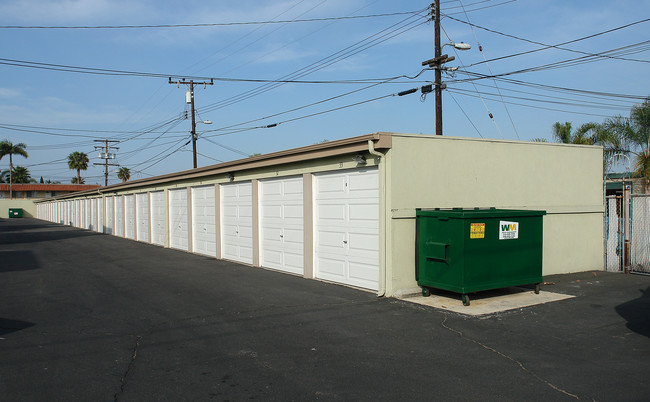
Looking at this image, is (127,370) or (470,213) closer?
(127,370)

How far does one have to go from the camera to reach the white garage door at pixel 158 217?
958 inches

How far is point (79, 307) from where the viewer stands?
922 centimetres

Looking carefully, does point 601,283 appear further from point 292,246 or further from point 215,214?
point 215,214

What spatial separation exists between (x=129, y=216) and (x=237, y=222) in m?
17.1

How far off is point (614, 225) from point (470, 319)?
7210 mm

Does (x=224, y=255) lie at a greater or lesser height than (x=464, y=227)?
lesser

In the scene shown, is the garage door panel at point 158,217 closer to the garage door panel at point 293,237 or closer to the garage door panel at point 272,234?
the garage door panel at point 272,234

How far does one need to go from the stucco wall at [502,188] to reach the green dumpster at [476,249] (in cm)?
44

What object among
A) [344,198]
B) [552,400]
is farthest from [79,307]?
[552,400]

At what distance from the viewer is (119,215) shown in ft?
110

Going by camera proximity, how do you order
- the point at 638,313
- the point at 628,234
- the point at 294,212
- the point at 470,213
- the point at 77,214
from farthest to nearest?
the point at 77,214 < the point at 294,212 < the point at 628,234 < the point at 470,213 < the point at 638,313

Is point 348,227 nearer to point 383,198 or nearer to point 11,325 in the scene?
point 383,198

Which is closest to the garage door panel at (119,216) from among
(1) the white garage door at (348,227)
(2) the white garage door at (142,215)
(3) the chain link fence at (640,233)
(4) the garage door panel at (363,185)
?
(2) the white garage door at (142,215)

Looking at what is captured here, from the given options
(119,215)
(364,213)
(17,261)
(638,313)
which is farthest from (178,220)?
(638,313)
